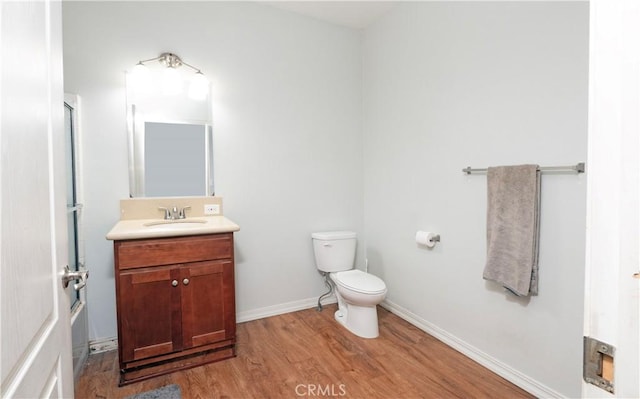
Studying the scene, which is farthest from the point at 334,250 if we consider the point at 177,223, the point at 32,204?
the point at 32,204

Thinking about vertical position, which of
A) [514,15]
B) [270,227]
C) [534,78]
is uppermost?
[514,15]

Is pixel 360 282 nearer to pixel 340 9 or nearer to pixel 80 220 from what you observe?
pixel 80 220

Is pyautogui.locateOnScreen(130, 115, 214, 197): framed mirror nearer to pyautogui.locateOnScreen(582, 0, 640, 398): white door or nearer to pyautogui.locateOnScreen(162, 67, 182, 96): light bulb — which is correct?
pyautogui.locateOnScreen(162, 67, 182, 96): light bulb

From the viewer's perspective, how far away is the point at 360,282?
8.04ft

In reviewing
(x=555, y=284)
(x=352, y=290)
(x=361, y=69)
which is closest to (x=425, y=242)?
(x=352, y=290)

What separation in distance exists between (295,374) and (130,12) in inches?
106

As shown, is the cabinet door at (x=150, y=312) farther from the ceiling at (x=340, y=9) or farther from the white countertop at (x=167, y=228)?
the ceiling at (x=340, y=9)

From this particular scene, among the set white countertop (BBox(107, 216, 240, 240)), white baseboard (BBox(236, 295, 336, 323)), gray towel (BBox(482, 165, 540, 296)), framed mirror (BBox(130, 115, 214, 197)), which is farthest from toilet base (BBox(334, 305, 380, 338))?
framed mirror (BBox(130, 115, 214, 197))

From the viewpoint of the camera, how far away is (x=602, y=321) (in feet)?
1.52

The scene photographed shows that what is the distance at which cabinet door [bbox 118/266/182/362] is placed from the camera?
1852 millimetres

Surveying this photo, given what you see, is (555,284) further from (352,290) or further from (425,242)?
(352,290)

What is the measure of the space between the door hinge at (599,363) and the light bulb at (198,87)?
263 centimetres

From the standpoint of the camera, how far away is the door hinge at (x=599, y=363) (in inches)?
18.0

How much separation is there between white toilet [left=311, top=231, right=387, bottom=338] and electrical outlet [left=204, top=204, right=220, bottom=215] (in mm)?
858
